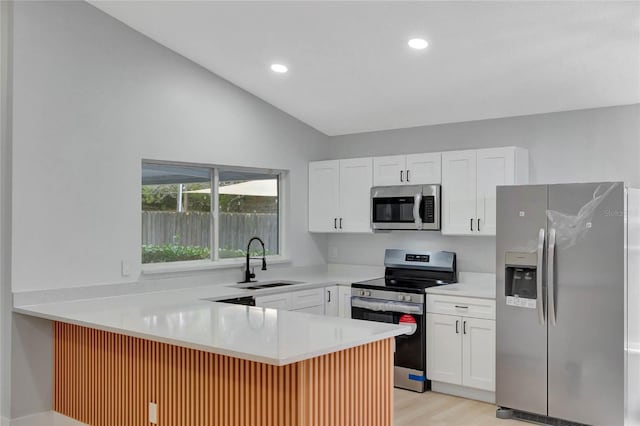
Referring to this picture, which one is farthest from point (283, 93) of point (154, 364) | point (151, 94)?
point (154, 364)

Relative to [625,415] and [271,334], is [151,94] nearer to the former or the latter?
[271,334]

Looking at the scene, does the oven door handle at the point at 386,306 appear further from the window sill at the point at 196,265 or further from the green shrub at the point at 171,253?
the green shrub at the point at 171,253

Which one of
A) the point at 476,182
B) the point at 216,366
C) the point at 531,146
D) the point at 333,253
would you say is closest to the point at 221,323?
the point at 216,366

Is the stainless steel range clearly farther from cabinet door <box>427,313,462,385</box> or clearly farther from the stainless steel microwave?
the stainless steel microwave

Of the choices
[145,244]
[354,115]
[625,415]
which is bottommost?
[625,415]

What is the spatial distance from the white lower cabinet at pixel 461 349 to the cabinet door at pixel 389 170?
1199 millimetres

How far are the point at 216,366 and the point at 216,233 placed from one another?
2.50 m

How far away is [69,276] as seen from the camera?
4320mm

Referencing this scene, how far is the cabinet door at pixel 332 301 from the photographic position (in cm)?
572

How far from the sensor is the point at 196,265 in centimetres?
527

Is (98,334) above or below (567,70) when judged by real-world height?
below

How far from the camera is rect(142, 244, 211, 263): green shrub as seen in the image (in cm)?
501

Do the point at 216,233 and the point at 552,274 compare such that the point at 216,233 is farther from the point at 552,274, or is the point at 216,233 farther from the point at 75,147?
the point at 552,274

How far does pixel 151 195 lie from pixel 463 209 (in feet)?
8.56
